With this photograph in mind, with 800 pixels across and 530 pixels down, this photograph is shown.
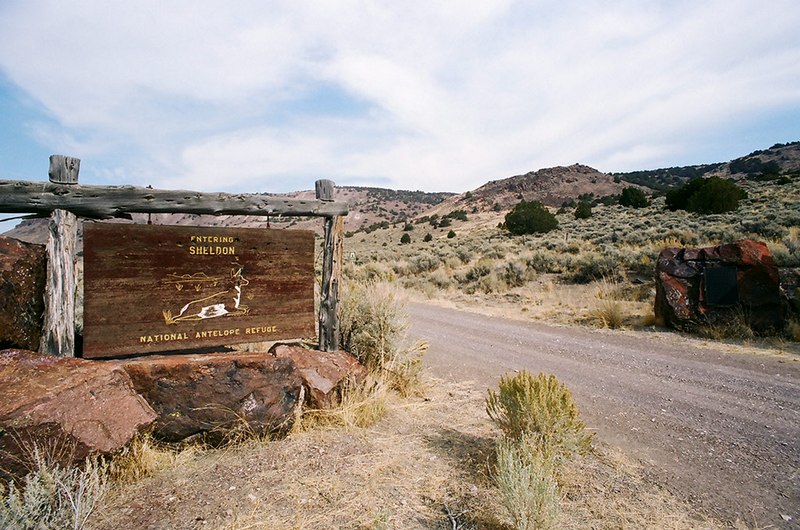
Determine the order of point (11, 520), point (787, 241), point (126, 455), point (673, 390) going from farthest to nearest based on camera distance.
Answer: point (787, 241)
point (673, 390)
point (126, 455)
point (11, 520)

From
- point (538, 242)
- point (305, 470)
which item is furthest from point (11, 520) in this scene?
point (538, 242)

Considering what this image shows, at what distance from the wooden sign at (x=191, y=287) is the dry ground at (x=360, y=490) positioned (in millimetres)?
1226

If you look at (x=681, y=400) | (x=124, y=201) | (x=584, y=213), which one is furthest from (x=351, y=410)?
(x=584, y=213)

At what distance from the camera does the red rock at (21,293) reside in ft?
11.9

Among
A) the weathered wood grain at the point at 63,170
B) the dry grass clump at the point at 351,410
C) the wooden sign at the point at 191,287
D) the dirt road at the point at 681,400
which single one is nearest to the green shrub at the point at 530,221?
the dirt road at the point at 681,400

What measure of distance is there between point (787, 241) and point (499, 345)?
36.8 ft

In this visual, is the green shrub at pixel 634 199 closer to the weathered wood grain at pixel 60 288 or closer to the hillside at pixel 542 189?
the hillside at pixel 542 189

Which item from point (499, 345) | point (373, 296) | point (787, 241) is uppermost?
point (787, 241)

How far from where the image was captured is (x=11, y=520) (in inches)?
99.9

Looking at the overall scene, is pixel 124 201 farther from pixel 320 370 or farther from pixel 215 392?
pixel 320 370

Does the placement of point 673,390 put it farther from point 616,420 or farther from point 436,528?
point 436,528

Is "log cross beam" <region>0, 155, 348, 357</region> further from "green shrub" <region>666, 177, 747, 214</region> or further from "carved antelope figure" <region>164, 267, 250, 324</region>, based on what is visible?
"green shrub" <region>666, 177, 747, 214</region>

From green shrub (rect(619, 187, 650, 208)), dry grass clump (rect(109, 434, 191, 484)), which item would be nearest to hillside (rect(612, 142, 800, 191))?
green shrub (rect(619, 187, 650, 208))

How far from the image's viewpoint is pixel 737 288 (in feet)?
30.1
